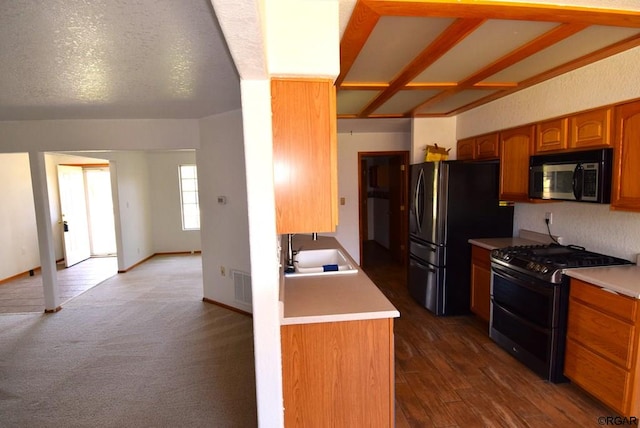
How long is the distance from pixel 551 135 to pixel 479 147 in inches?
38.1

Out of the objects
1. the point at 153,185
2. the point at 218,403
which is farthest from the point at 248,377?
the point at 153,185

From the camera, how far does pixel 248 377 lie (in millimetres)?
2672

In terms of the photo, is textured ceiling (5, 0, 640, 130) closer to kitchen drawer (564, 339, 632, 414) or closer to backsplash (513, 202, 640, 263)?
backsplash (513, 202, 640, 263)

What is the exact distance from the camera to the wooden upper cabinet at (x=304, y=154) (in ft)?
5.37

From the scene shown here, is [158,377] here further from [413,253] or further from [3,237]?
[3,237]

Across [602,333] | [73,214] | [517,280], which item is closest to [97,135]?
[73,214]

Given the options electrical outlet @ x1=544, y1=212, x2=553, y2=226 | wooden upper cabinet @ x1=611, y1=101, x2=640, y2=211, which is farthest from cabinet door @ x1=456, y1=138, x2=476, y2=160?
wooden upper cabinet @ x1=611, y1=101, x2=640, y2=211

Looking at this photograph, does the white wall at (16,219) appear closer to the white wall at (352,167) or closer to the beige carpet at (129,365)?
the beige carpet at (129,365)

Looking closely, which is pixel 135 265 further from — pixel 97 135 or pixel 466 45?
pixel 466 45

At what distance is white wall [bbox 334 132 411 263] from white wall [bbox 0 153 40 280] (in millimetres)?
5346

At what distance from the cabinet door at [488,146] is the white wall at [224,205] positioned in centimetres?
267

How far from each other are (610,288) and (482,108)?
7.60ft

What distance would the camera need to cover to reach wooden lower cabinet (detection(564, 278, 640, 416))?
6.24ft

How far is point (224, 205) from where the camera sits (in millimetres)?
3979
